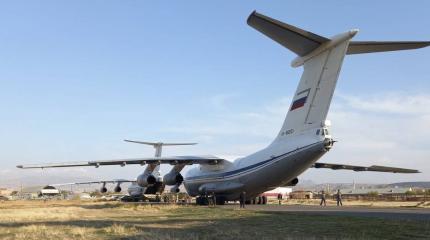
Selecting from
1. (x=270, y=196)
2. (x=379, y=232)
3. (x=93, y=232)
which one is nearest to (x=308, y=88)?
(x=379, y=232)

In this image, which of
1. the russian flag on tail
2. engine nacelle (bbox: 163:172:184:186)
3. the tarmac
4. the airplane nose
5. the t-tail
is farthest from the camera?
engine nacelle (bbox: 163:172:184:186)

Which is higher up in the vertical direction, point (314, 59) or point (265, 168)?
point (314, 59)

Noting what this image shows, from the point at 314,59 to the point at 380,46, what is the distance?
2.77 m

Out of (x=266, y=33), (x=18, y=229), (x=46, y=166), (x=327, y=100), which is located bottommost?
(x=18, y=229)

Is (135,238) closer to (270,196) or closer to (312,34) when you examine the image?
(312,34)

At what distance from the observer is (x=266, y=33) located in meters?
16.9

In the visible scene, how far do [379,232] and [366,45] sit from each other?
30.2 ft

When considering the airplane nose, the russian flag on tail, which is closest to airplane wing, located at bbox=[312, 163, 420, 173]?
the russian flag on tail

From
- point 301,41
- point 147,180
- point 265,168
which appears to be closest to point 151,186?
point 147,180

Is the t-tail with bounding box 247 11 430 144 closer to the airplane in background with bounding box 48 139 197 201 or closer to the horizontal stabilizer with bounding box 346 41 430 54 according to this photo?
the horizontal stabilizer with bounding box 346 41 430 54

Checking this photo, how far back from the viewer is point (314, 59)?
2009cm

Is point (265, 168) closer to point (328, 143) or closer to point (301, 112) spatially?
point (301, 112)

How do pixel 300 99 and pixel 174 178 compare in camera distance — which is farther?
pixel 174 178

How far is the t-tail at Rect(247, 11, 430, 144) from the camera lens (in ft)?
56.7
